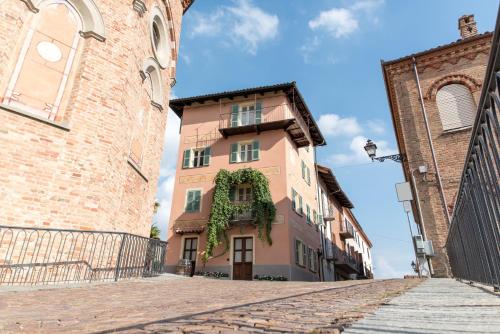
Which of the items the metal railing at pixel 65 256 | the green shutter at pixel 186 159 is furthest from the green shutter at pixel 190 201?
the metal railing at pixel 65 256

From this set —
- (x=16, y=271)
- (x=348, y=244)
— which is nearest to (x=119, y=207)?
(x=16, y=271)

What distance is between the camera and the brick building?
13.6m

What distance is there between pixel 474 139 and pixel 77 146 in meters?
9.03

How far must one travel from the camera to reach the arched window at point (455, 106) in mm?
14547

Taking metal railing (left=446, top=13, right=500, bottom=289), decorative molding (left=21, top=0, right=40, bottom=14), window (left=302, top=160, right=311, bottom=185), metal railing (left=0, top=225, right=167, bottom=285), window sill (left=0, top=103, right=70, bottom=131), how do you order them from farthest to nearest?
1. window (left=302, top=160, right=311, bottom=185)
2. decorative molding (left=21, top=0, right=40, bottom=14)
3. window sill (left=0, top=103, right=70, bottom=131)
4. metal railing (left=0, top=225, right=167, bottom=285)
5. metal railing (left=446, top=13, right=500, bottom=289)

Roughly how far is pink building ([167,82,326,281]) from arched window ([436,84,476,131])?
8818 mm

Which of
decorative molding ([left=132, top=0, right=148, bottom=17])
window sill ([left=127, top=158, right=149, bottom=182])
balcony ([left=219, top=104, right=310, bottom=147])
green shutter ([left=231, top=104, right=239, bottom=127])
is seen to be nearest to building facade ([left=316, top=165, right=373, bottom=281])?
balcony ([left=219, top=104, right=310, bottom=147])

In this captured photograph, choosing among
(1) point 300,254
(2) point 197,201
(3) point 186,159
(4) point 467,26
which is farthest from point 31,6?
(4) point 467,26

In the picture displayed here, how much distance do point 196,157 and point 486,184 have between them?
71.6 ft

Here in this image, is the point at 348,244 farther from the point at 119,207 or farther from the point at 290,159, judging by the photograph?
the point at 119,207

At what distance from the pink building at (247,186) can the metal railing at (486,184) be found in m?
15.7

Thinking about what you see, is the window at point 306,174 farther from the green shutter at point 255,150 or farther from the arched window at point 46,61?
the arched window at point 46,61

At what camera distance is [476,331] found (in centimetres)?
153

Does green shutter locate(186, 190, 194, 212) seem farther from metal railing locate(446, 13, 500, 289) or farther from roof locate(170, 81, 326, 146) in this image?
metal railing locate(446, 13, 500, 289)
